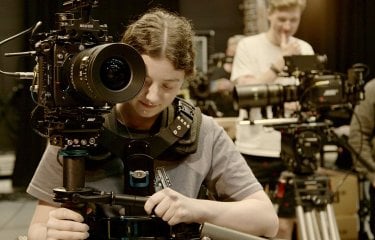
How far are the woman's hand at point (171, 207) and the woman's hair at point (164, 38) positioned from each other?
0.30 m

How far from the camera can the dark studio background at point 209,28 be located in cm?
239

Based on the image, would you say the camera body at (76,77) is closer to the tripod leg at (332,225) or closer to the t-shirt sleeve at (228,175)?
the t-shirt sleeve at (228,175)

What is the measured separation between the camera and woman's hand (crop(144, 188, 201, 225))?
105 centimetres

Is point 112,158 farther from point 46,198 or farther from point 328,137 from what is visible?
point 328,137

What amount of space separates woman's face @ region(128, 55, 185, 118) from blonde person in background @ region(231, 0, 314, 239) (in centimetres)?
114

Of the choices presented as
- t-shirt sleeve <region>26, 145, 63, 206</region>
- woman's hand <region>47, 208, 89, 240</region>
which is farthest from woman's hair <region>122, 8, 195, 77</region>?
woman's hand <region>47, 208, 89, 240</region>

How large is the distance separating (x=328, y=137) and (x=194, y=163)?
0.95m

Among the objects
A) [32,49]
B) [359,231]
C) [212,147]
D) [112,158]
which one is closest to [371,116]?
[359,231]

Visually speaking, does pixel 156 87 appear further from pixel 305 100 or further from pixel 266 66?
pixel 266 66

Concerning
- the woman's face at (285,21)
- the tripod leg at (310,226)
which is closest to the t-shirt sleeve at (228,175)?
the tripod leg at (310,226)

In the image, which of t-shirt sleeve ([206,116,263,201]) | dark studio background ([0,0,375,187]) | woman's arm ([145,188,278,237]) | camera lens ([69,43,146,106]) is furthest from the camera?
dark studio background ([0,0,375,187])

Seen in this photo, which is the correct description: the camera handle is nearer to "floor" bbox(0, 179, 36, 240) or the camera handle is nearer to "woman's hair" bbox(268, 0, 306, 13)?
"floor" bbox(0, 179, 36, 240)

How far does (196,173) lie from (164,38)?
0.99 ft

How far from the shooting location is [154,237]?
3.65 ft
